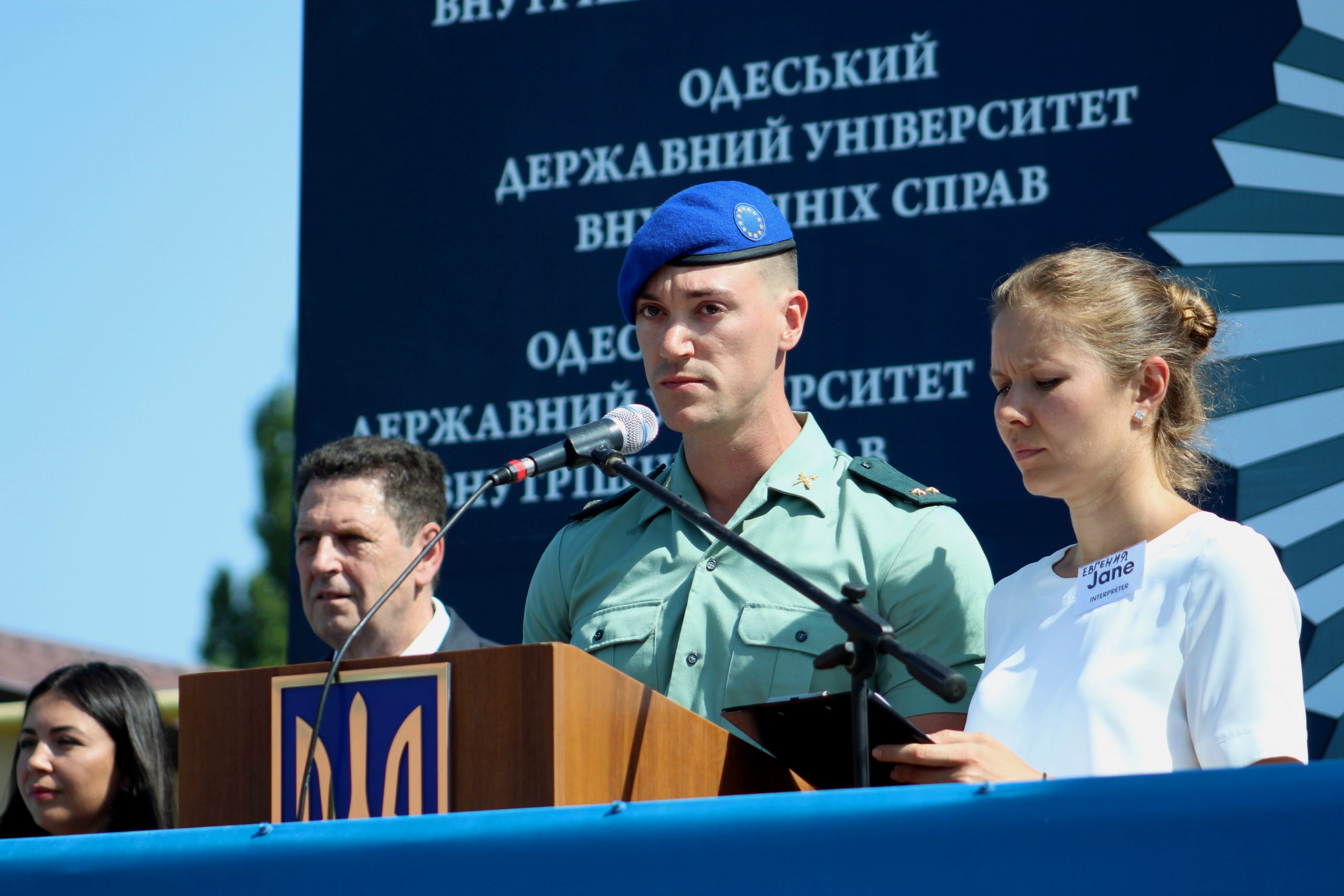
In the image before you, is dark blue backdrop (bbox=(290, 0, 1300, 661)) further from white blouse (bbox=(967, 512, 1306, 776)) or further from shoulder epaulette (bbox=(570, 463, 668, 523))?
white blouse (bbox=(967, 512, 1306, 776))

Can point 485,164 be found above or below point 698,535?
above

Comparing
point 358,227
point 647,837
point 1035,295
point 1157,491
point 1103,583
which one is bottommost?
point 647,837

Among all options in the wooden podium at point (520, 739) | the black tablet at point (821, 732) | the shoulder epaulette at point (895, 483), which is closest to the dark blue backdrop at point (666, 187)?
the shoulder epaulette at point (895, 483)

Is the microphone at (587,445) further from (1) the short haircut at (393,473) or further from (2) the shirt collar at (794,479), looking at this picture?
(1) the short haircut at (393,473)

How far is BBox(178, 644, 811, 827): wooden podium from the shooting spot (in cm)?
148

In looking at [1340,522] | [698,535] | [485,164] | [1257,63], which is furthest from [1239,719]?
[485,164]

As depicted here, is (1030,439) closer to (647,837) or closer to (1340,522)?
(647,837)

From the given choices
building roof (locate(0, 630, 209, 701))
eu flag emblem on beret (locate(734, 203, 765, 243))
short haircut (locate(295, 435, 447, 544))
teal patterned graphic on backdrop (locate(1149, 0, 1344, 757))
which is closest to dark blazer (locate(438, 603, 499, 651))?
short haircut (locate(295, 435, 447, 544))

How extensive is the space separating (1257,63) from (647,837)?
2.64m

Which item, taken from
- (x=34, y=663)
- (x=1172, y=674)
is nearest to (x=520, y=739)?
(x=1172, y=674)

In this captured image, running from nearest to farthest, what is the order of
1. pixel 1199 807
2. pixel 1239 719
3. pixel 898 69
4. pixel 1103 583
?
pixel 1199 807 → pixel 1239 719 → pixel 1103 583 → pixel 898 69

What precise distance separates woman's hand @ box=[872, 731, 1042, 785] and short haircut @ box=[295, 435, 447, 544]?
6.93 feet

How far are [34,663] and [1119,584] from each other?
24.6 feet

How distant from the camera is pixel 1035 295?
6.66 ft
